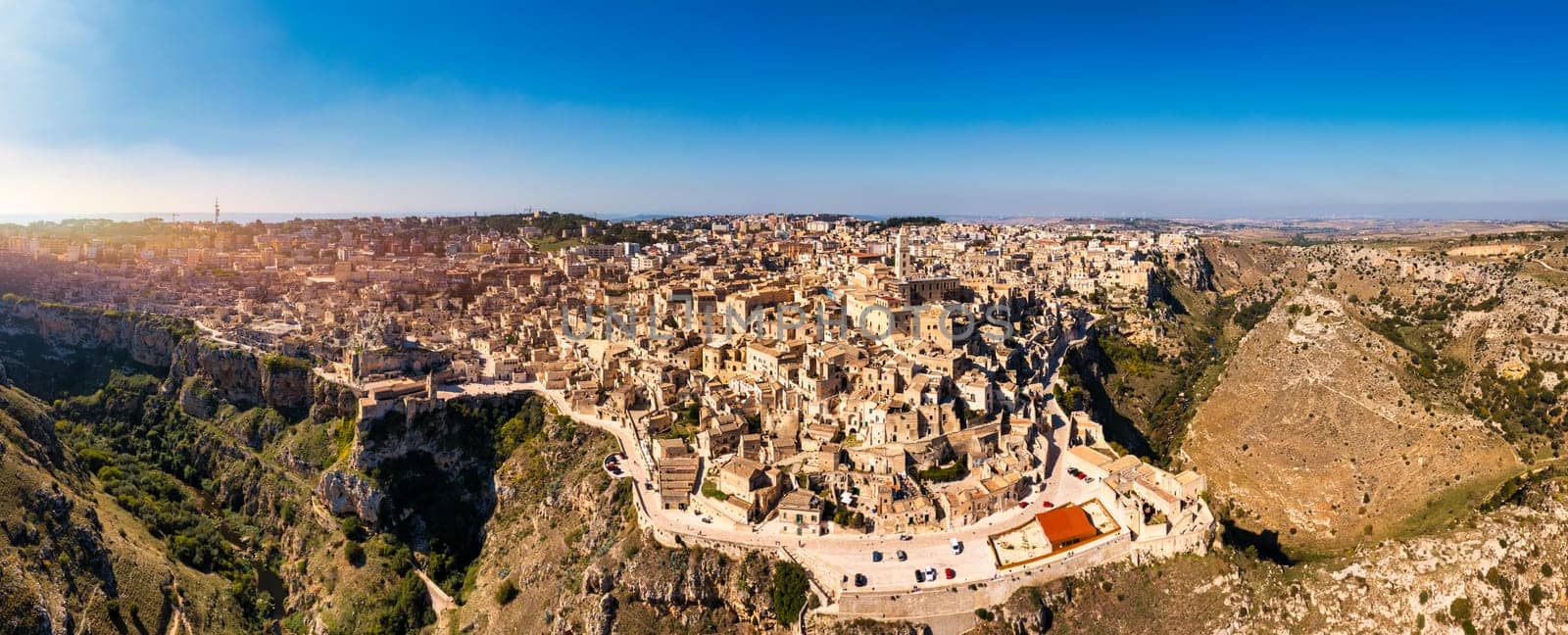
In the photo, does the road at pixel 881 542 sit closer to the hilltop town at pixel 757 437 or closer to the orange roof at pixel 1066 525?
the hilltop town at pixel 757 437

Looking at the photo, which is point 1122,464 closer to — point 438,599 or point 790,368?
point 790,368

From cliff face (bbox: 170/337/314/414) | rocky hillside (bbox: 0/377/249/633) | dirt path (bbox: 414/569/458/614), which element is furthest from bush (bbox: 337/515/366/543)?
cliff face (bbox: 170/337/314/414)

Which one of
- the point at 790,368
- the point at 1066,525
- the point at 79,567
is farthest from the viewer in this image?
the point at 790,368

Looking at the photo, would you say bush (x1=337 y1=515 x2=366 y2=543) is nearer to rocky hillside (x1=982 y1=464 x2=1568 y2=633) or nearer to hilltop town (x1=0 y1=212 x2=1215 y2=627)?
A: hilltop town (x1=0 y1=212 x2=1215 y2=627)

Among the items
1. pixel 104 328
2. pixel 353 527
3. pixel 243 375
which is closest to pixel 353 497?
pixel 353 527

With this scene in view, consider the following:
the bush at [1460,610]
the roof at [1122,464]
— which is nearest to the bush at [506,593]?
the roof at [1122,464]

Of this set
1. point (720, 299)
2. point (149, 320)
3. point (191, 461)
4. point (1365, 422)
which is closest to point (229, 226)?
point (149, 320)
